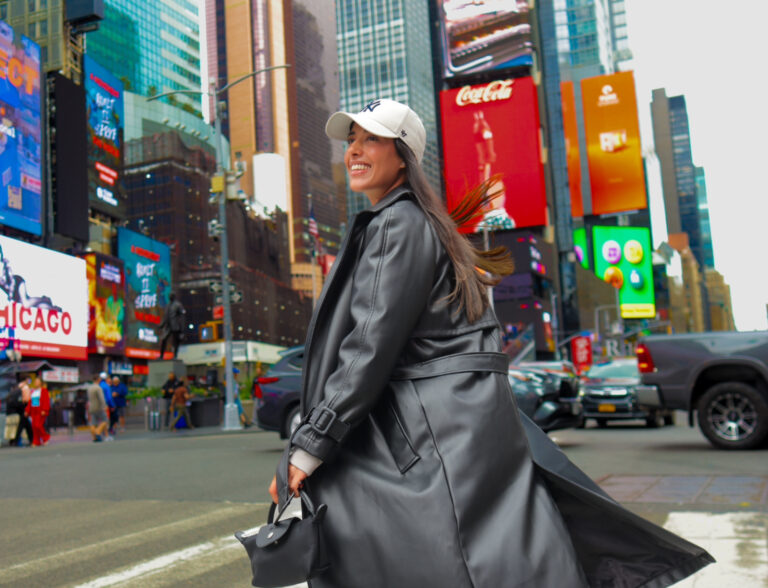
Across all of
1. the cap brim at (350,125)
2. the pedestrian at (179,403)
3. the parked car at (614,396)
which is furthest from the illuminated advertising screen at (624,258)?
the cap brim at (350,125)

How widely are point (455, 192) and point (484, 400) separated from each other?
3.76 ft

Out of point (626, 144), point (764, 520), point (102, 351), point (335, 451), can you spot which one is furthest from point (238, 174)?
point (626, 144)

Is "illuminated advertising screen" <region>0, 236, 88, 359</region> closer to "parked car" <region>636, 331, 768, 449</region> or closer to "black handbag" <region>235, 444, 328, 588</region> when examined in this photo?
"parked car" <region>636, 331, 768, 449</region>

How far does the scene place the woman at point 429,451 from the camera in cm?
191

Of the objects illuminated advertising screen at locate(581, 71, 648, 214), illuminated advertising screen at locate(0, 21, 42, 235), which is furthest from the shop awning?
illuminated advertising screen at locate(581, 71, 648, 214)

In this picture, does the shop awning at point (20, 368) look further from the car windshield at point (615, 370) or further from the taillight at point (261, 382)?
the car windshield at point (615, 370)

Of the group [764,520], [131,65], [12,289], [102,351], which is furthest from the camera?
[131,65]

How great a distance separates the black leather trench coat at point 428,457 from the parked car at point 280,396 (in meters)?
9.88

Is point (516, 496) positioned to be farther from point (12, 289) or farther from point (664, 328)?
point (664, 328)

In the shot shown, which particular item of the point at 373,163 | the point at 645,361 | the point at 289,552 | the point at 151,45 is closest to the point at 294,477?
the point at 289,552

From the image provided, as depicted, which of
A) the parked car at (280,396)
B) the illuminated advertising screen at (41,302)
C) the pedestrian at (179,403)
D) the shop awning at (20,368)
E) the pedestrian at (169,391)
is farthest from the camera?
the illuminated advertising screen at (41,302)

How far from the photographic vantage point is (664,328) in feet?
473

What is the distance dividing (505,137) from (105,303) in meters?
41.7

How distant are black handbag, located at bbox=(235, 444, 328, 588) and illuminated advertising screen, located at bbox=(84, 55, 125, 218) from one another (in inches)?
2123
